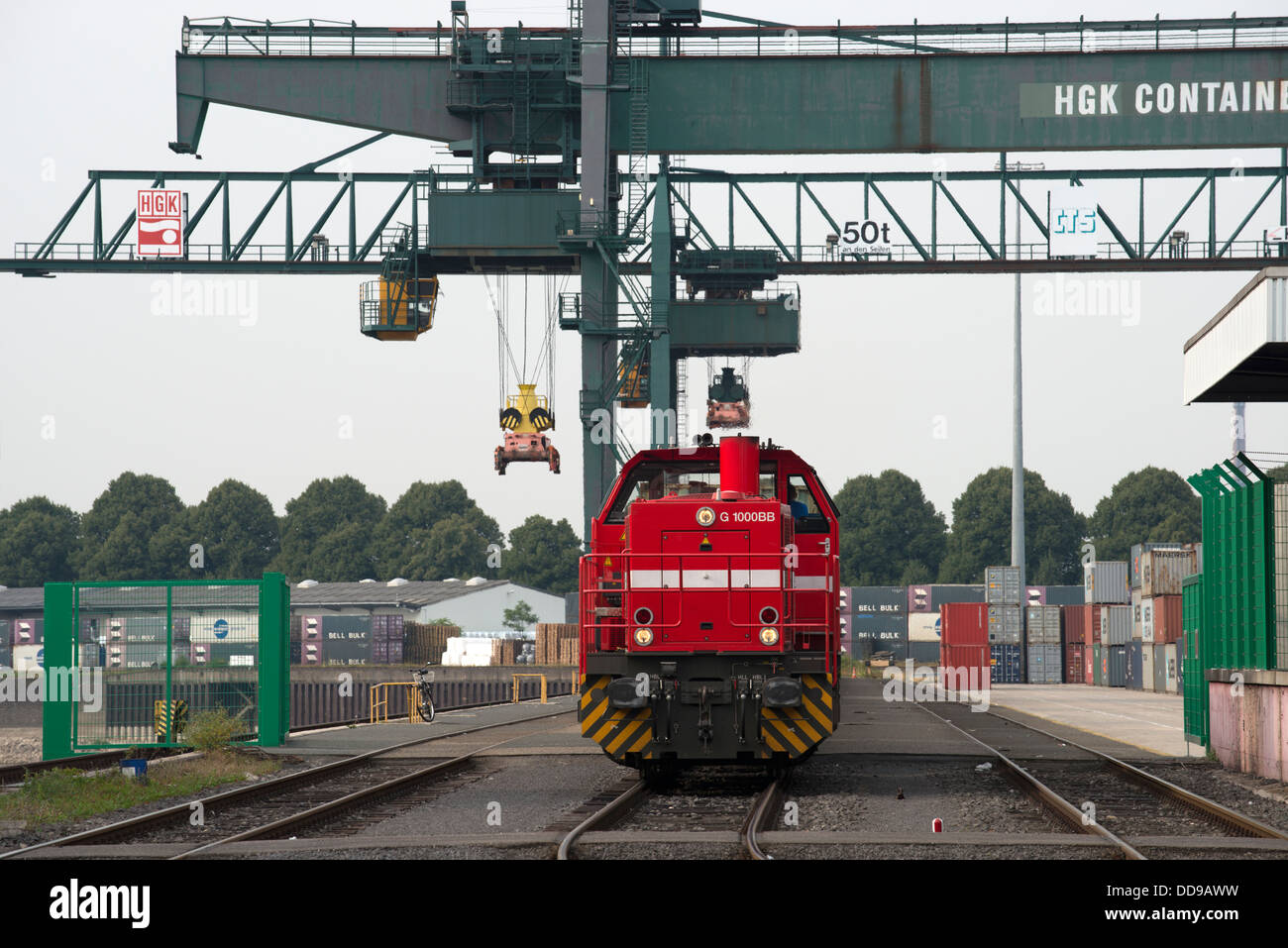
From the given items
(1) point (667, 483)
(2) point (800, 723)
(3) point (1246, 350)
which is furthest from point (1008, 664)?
(2) point (800, 723)

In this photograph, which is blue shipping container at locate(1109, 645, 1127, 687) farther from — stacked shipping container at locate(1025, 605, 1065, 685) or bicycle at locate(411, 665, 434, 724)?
bicycle at locate(411, 665, 434, 724)

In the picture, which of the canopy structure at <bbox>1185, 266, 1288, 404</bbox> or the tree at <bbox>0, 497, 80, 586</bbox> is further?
the tree at <bbox>0, 497, 80, 586</bbox>

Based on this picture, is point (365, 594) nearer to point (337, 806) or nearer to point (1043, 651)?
point (1043, 651)

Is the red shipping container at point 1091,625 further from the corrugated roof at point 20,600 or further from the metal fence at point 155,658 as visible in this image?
the corrugated roof at point 20,600

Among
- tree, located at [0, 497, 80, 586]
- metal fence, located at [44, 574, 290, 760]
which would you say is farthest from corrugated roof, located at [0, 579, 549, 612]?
metal fence, located at [44, 574, 290, 760]

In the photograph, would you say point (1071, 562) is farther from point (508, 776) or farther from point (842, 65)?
point (508, 776)

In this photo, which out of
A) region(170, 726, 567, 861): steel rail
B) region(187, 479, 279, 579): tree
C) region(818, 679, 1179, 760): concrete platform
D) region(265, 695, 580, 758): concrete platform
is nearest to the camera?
region(170, 726, 567, 861): steel rail

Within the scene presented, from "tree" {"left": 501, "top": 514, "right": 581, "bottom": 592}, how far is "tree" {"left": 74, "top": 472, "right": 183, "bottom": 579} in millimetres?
31669

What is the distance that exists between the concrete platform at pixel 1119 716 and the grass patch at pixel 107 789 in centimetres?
1334

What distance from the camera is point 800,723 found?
14.5 metres

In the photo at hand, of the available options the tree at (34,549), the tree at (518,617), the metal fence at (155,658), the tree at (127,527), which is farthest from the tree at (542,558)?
the metal fence at (155,658)

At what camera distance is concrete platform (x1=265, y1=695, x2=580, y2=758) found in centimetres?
2214

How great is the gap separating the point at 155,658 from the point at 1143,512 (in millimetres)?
111356
